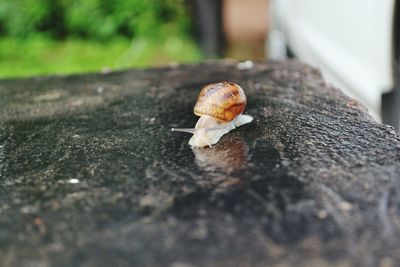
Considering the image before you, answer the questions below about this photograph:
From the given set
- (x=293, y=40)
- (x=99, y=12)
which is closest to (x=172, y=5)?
(x=99, y=12)

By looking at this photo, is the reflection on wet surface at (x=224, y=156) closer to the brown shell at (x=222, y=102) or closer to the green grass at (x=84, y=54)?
the brown shell at (x=222, y=102)

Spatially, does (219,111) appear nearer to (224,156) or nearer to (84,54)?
(224,156)

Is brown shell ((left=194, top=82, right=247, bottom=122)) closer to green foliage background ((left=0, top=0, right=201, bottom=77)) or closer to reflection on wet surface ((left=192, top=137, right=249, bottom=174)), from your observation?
reflection on wet surface ((left=192, top=137, right=249, bottom=174))

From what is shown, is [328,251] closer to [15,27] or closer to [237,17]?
[237,17]

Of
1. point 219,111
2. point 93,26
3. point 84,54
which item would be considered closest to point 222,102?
point 219,111

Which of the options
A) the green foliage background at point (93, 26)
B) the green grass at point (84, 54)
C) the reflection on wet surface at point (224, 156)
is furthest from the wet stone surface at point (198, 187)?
the green foliage background at point (93, 26)

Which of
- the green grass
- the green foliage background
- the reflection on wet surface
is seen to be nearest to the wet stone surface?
the reflection on wet surface
